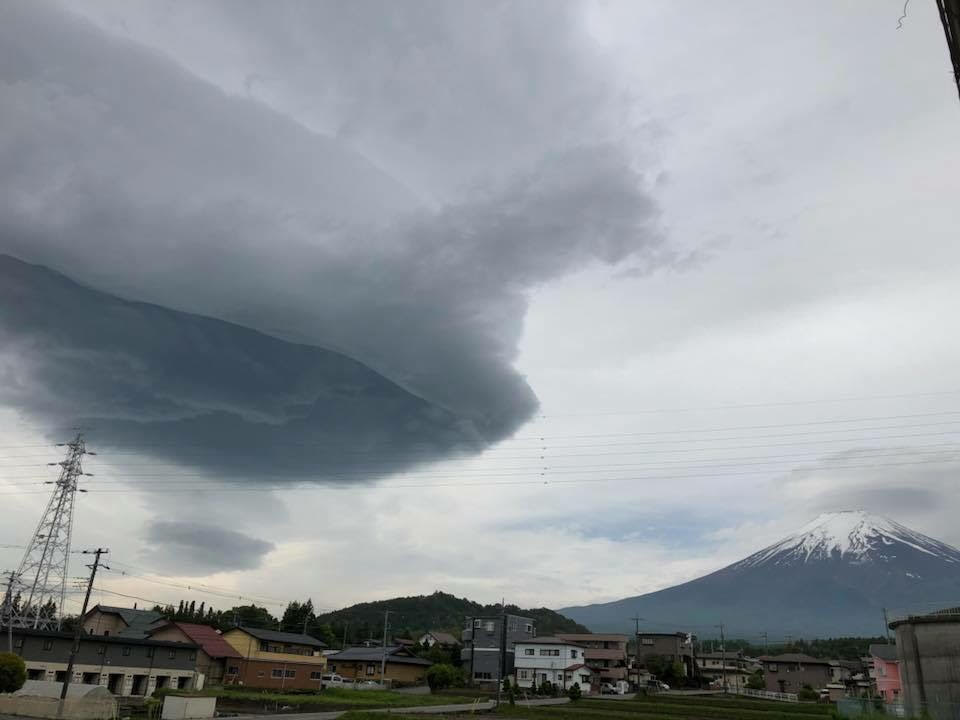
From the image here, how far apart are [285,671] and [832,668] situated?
10280cm

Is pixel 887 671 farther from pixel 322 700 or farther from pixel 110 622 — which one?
pixel 110 622

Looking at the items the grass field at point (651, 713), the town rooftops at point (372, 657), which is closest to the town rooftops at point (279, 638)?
the town rooftops at point (372, 657)

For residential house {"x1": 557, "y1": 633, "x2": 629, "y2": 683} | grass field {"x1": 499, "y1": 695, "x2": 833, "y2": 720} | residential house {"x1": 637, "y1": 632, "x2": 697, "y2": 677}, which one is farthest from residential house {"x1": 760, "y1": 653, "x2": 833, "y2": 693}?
grass field {"x1": 499, "y1": 695, "x2": 833, "y2": 720}

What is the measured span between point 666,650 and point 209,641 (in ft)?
292

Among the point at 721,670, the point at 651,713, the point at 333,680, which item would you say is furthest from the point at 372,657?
the point at 721,670

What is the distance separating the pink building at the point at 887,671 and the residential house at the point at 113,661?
80.3 meters

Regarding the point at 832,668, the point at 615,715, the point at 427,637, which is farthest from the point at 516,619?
the point at 615,715

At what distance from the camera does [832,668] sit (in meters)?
127

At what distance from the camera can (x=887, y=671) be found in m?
79.1

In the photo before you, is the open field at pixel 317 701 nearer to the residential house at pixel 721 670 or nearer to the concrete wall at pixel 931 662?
the concrete wall at pixel 931 662

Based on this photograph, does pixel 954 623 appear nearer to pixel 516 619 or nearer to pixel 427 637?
pixel 516 619

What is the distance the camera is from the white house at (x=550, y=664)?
108 meters

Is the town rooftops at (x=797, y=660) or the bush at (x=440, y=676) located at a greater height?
the town rooftops at (x=797, y=660)

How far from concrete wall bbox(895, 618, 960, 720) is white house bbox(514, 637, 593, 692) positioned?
63.8m
